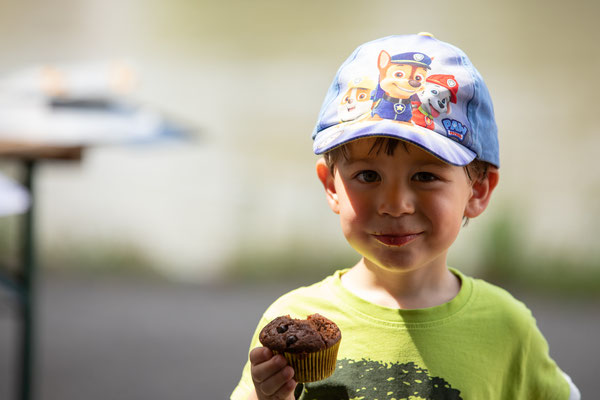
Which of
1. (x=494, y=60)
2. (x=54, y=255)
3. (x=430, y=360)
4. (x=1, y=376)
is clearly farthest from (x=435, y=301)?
(x=54, y=255)

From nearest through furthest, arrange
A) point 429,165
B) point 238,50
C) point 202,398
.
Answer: point 429,165 < point 202,398 < point 238,50

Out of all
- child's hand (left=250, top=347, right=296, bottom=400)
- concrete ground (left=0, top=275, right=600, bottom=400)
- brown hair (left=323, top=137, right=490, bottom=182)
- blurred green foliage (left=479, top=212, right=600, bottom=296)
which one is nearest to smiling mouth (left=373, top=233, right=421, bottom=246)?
brown hair (left=323, top=137, right=490, bottom=182)

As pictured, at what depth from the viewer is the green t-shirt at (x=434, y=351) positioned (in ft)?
Answer: 3.50

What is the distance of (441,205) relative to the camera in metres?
1.05

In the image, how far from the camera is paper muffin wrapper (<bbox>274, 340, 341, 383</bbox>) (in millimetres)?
1012

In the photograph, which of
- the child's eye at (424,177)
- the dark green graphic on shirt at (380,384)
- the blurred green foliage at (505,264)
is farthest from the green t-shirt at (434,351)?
the blurred green foliage at (505,264)

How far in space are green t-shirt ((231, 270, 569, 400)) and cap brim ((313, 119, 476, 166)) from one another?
10.0 inches

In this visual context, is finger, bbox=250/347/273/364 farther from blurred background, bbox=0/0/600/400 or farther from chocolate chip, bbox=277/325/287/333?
blurred background, bbox=0/0/600/400

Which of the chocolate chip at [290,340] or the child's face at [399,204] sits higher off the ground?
the child's face at [399,204]

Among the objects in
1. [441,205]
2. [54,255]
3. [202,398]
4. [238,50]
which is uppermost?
[441,205]

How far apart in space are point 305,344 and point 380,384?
0.48 ft

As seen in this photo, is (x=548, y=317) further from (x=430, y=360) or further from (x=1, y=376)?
(x=430, y=360)

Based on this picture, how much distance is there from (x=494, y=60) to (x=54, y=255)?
4.45 m

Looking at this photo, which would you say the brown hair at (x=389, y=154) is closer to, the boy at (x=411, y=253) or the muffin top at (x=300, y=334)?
the boy at (x=411, y=253)
